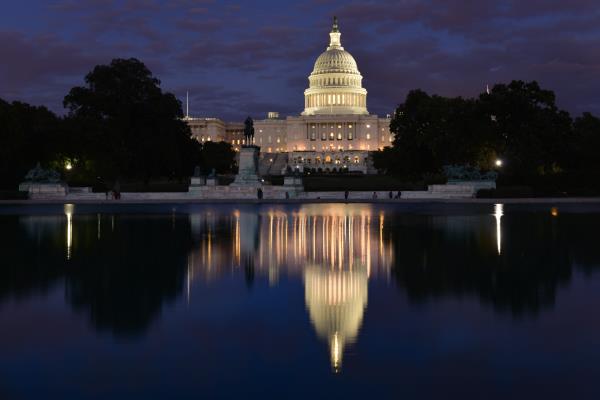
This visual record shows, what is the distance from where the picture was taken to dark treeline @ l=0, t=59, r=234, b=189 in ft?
202

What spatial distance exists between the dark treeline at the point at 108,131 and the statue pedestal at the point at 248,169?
694cm

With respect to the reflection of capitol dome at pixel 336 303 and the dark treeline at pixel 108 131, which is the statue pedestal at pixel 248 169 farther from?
the reflection of capitol dome at pixel 336 303

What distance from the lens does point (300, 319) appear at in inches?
422

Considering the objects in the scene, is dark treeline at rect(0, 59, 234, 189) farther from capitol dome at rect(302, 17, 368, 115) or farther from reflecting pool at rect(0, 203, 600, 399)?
capitol dome at rect(302, 17, 368, 115)

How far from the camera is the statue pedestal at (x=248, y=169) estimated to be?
5916 centimetres

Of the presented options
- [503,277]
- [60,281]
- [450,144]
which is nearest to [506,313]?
[503,277]

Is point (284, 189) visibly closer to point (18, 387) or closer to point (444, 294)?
point (444, 294)

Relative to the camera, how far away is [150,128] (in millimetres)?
64500

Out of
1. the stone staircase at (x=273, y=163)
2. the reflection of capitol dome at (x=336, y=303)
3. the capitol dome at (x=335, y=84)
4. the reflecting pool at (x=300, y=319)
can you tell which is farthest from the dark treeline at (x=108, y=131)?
the capitol dome at (x=335, y=84)

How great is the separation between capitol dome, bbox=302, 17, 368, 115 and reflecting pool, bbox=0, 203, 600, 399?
151 metres

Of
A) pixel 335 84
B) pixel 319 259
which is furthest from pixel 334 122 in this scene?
pixel 319 259

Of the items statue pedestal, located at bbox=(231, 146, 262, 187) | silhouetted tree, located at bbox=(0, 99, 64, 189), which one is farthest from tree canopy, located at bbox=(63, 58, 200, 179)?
statue pedestal, located at bbox=(231, 146, 262, 187)

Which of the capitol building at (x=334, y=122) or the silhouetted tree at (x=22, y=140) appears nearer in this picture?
the silhouetted tree at (x=22, y=140)

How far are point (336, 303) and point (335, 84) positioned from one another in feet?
526
